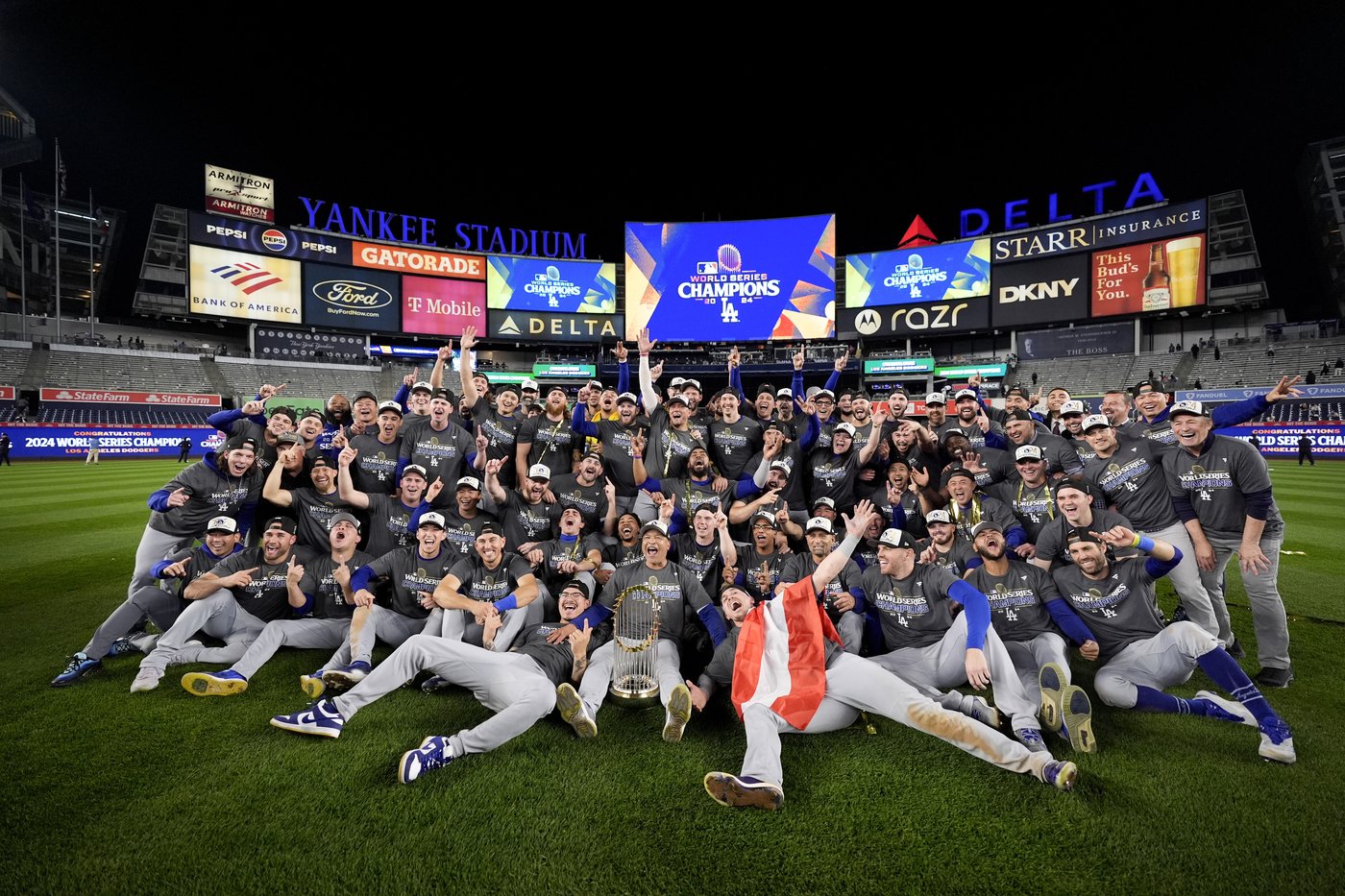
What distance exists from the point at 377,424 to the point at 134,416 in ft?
118

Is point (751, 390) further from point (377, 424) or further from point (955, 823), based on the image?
point (955, 823)

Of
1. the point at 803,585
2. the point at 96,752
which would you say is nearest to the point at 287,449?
the point at 96,752

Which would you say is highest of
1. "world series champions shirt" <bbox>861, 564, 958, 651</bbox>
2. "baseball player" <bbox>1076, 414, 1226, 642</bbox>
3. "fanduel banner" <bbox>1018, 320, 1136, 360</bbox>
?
"fanduel banner" <bbox>1018, 320, 1136, 360</bbox>

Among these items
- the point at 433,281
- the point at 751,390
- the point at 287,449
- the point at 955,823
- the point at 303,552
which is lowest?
the point at 955,823

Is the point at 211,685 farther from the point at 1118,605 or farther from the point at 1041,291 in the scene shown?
the point at 1041,291

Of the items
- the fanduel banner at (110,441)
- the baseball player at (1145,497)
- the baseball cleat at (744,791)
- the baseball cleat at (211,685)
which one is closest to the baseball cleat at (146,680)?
the baseball cleat at (211,685)

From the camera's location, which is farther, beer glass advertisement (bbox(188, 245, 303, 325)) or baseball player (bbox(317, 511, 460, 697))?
beer glass advertisement (bbox(188, 245, 303, 325))

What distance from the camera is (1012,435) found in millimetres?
6883

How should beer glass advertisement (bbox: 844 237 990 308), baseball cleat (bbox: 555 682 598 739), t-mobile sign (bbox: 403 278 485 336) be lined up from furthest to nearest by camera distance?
1. t-mobile sign (bbox: 403 278 485 336)
2. beer glass advertisement (bbox: 844 237 990 308)
3. baseball cleat (bbox: 555 682 598 739)

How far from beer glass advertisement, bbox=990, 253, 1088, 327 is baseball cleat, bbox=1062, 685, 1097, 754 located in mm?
40539

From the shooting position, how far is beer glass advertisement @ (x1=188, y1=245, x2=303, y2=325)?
39.3m

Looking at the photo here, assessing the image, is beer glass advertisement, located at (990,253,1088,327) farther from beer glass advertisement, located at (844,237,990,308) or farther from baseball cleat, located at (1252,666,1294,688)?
baseball cleat, located at (1252,666,1294,688)

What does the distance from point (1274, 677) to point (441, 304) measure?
46.8 m

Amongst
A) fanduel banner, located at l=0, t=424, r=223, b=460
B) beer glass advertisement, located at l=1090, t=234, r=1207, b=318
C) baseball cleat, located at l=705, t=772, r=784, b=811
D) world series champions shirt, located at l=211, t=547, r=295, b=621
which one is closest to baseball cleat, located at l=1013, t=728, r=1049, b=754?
baseball cleat, located at l=705, t=772, r=784, b=811
